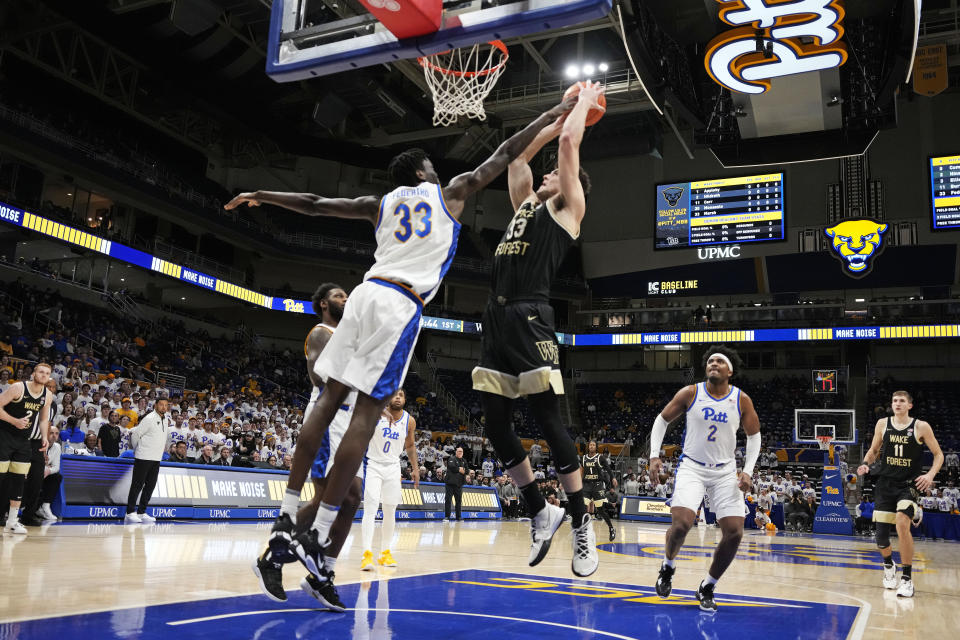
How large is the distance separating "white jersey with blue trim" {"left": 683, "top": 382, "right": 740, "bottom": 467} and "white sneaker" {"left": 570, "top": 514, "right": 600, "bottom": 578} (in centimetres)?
215

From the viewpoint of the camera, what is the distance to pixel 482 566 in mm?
8141

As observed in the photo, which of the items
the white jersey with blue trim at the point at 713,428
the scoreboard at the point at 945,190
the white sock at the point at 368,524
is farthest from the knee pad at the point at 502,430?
the scoreboard at the point at 945,190

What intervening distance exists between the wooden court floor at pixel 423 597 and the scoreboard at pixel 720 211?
1291 centimetres

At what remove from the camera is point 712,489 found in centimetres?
627

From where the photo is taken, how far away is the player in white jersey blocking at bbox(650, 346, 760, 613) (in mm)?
6059

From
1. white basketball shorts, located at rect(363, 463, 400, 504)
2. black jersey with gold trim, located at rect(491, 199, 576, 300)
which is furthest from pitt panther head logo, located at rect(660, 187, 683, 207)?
black jersey with gold trim, located at rect(491, 199, 576, 300)

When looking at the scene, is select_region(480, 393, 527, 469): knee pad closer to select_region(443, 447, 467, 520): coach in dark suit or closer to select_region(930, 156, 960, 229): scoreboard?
select_region(443, 447, 467, 520): coach in dark suit

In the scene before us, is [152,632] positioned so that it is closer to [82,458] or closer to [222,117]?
[82,458]

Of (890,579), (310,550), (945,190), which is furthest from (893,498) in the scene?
(945,190)

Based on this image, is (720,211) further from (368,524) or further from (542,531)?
(542,531)

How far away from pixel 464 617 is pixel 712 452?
2625 millimetres

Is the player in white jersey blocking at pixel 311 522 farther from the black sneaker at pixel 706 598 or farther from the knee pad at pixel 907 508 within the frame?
the knee pad at pixel 907 508

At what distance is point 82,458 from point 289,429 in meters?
7.82

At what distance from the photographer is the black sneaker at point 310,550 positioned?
3.80 m
